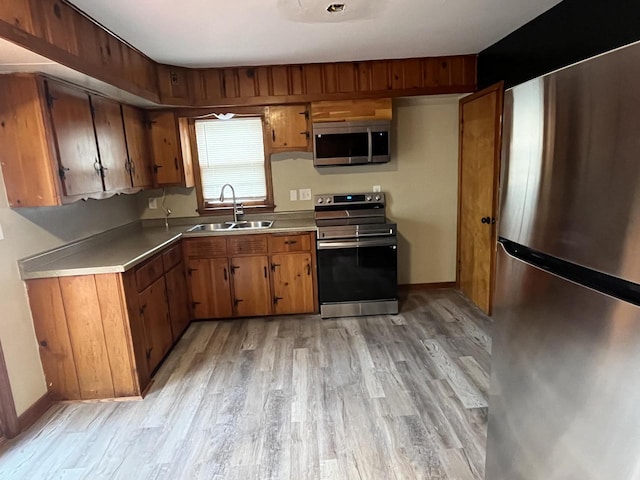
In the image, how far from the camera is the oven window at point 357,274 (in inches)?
143

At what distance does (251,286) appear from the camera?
12.4 feet

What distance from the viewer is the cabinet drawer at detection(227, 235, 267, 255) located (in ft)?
12.1

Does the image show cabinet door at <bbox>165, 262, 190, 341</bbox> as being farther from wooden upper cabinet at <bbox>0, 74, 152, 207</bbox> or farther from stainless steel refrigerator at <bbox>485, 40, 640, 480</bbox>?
stainless steel refrigerator at <bbox>485, 40, 640, 480</bbox>

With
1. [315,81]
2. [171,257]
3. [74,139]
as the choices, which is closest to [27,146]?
[74,139]

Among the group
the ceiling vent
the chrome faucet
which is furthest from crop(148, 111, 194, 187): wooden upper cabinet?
the ceiling vent

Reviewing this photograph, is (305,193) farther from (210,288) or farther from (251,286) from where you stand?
(210,288)

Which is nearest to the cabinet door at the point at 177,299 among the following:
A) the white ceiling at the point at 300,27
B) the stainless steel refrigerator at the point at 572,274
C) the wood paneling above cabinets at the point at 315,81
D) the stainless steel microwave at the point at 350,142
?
the wood paneling above cabinets at the point at 315,81

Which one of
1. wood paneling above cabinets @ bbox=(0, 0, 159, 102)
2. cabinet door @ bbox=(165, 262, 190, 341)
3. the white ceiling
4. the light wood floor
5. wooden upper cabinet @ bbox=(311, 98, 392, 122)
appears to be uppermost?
the white ceiling

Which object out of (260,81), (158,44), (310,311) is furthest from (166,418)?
(260,81)

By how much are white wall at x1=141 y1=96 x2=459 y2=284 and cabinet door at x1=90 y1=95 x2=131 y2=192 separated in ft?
3.26

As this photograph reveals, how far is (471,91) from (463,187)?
96 centimetres

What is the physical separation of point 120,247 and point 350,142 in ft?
7.27

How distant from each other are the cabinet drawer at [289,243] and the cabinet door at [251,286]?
0.49ft

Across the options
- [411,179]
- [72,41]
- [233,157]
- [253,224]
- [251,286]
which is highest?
[72,41]
